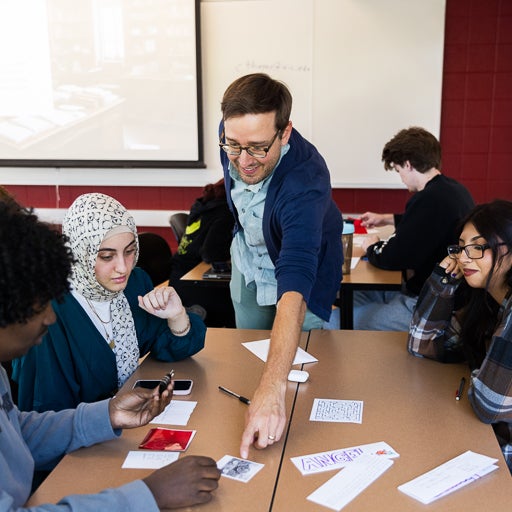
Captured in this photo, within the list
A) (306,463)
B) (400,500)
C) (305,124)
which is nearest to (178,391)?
(306,463)

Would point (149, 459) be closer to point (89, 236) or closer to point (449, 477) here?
point (449, 477)

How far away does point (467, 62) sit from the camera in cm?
434

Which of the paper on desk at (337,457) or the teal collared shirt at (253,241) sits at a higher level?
the teal collared shirt at (253,241)

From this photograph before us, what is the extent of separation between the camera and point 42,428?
4.66 ft

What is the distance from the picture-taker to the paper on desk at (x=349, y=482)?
3.86 ft

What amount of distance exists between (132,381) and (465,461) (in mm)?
940

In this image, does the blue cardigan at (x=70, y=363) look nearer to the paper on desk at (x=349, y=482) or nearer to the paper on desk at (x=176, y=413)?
the paper on desk at (x=176, y=413)

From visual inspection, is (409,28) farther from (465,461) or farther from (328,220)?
(465,461)

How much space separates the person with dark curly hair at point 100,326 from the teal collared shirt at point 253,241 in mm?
387

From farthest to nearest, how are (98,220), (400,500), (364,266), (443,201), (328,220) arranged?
(364,266) → (443,201) → (328,220) → (98,220) → (400,500)

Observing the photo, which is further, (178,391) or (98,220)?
(98,220)

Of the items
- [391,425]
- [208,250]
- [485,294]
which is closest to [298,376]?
[391,425]

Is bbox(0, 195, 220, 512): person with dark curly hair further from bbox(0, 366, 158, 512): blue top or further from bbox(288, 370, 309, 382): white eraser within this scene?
bbox(288, 370, 309, 382): white eraser

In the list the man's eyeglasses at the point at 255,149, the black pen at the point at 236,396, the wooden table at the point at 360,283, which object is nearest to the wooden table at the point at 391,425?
the black pen at the point at 236,396
